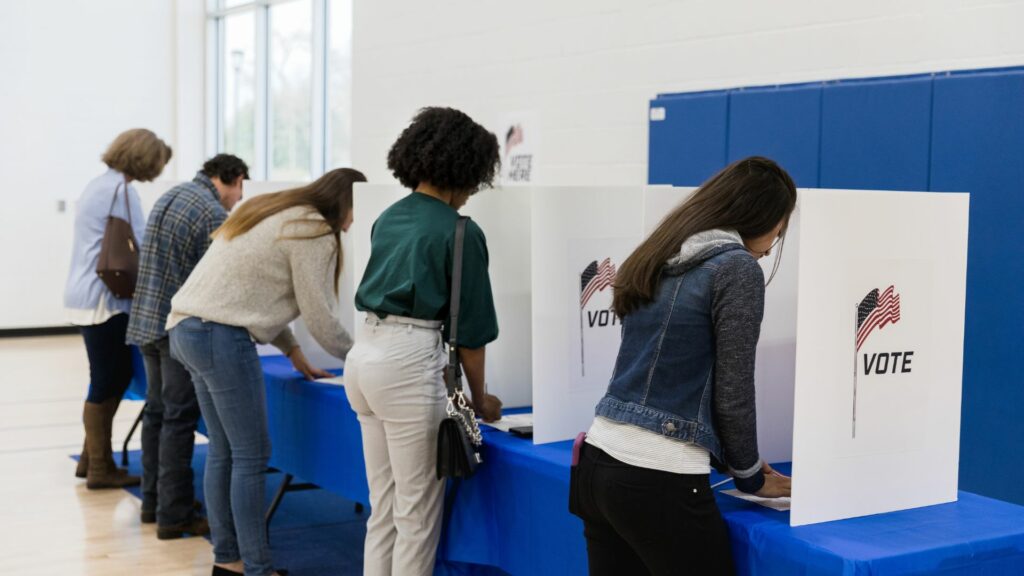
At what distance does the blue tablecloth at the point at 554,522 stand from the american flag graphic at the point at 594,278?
0.33 m

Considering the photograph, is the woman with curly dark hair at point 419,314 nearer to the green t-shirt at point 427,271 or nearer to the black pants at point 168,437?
the green t-shirt at point 427,271

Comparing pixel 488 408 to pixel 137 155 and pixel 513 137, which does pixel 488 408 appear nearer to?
pixel 137 155

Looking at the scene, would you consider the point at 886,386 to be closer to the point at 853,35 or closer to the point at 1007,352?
the point at 1007,352

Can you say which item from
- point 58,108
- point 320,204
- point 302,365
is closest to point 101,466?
point 302,365

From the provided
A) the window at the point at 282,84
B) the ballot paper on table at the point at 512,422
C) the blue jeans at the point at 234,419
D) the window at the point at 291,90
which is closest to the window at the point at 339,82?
the window at the point at 282,84

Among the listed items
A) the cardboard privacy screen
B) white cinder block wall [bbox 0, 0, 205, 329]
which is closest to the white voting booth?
the cardboard privacy screen

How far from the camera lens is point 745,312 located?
5.24ft

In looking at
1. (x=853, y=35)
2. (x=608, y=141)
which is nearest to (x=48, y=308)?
(x=608, y=141)

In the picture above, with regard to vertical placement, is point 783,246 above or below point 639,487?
above

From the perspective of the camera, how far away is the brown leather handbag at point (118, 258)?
4199 millimetres

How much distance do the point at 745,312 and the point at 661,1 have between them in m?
3.06

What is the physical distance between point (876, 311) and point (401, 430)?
3.43ft

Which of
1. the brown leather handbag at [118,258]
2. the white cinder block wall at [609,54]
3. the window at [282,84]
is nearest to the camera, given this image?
→ the white cinder block wall at [609,54]

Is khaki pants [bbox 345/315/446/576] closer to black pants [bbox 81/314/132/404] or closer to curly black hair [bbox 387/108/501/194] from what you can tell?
curly black hair [bbox 387/108/501/194]
